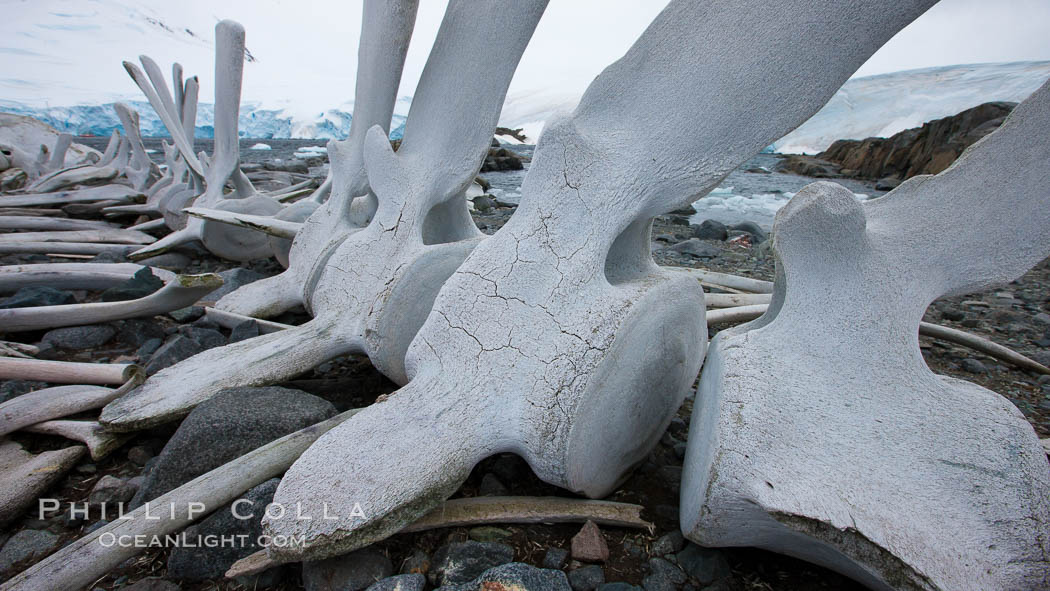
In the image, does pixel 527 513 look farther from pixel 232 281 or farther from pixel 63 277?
pixel 63 277

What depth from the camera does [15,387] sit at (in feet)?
6.89

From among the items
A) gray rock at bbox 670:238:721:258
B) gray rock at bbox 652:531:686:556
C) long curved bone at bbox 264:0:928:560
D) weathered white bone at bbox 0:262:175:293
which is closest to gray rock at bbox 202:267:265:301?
weathered white bone at bbox 0:262:175:293

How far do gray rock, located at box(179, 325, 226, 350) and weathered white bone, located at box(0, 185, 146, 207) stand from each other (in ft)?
14.9

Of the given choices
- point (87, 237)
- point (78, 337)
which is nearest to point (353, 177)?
point (78, 337)

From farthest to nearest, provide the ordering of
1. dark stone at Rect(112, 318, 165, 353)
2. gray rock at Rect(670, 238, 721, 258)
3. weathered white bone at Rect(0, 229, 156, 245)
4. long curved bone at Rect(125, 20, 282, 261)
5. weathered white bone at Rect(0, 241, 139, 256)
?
gray rock at Rect(670, 238, 721, 258)
weathered white bone at Rect(0, 229, 156, 245)
weathered white bone at Rect(0, 241, 139, 256)
long curved bone at Rect(125, 20, 282, 261)
dark stone at Rect(112, 318, 165, 353)

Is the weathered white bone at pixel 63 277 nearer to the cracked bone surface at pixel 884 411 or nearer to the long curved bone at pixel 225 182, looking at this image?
the long curved bone at pixel 225 182

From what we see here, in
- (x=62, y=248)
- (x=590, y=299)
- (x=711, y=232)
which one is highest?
(x=590, y=299)

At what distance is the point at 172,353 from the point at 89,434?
675 millimetres

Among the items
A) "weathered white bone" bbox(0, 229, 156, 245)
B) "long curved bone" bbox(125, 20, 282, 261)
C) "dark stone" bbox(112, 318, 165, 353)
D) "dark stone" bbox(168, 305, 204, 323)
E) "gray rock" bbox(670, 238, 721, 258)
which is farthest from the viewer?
"gray rock" bbox(670, 238, 721, 258)

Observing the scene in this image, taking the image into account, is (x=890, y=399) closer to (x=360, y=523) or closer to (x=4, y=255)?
(x=360, y=523)

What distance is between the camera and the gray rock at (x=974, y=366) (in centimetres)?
264

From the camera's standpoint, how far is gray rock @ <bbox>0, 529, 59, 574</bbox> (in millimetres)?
1378

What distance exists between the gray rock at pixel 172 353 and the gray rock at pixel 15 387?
40cm

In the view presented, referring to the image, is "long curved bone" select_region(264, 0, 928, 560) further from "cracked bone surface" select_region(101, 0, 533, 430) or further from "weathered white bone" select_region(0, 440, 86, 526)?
"weathered white bone" select_region(0, 440, 86, 526)
